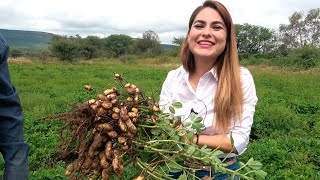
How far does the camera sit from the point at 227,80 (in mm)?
2162

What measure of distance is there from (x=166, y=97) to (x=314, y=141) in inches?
187

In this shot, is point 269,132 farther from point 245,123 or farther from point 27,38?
point 27,38

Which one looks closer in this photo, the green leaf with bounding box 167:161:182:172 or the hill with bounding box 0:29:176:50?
the green leaf with bounding box 167:161:182:172

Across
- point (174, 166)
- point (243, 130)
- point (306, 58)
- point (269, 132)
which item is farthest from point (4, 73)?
point (306, 58)

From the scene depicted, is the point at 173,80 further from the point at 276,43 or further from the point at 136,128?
the point at 276,43

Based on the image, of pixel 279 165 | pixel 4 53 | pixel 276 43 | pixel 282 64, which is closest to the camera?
pixel 4 53

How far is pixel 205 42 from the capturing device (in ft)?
7.19

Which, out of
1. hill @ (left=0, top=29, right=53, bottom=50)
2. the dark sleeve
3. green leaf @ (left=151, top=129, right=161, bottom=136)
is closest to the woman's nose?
green leaf @ (left=151, top=129, right=161, bottom=136)

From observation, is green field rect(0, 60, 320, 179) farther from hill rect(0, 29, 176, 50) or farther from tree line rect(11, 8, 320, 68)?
hill rect(0, 29, 176, 50)

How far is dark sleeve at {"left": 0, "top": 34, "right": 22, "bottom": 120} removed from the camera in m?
1.67

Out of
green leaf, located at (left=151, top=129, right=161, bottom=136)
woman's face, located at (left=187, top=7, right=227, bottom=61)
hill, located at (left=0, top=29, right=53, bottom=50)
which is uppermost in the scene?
woman's face, located at (left=187, top=7, right=227, bottom=61)

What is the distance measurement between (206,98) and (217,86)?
0.10 m

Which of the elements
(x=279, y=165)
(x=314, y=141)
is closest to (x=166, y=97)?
(x=279, y=165)

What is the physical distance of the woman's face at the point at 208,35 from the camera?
218cm
